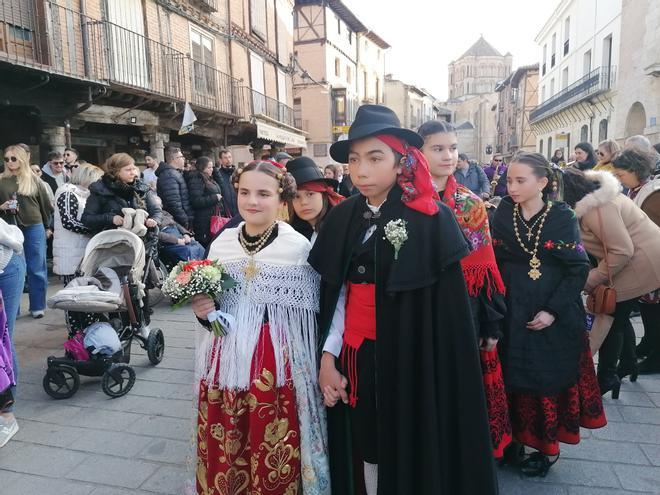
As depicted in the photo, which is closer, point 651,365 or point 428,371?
point 428,371

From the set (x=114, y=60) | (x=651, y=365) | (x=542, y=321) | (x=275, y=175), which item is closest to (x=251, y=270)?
(x=275, y=175)

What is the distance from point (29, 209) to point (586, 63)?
28417 mm

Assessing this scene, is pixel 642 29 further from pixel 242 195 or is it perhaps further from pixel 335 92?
pixel 242 195

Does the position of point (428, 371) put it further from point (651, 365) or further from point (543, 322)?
point (651, 365)

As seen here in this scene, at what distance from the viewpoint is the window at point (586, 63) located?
25781mm

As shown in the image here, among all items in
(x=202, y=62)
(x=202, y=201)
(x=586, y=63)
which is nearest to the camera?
(x=202, y=201)

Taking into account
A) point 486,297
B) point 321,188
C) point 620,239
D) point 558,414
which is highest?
point 321,188

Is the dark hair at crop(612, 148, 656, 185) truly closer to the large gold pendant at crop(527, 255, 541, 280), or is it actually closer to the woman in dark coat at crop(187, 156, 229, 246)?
the large gold pendant at crop(527, 255, 541, 280)

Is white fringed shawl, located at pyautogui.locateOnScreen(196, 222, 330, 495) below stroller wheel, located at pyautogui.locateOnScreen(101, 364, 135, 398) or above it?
above

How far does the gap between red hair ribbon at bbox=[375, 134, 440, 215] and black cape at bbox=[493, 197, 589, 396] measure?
3.47ft

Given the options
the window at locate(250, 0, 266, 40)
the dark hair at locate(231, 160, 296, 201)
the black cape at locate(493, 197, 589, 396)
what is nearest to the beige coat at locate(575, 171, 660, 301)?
the black cape at locate(493, 197, 589, 396)

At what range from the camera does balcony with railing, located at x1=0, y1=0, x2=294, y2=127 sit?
9078mm

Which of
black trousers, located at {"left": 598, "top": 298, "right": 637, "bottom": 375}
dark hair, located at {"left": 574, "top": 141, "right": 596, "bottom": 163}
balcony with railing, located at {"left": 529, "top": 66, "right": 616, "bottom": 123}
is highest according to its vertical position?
balcony with railing, located at {"left": 529, "top": 66, "right": 616, "bottom": 123}

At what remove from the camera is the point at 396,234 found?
203 centimetres
